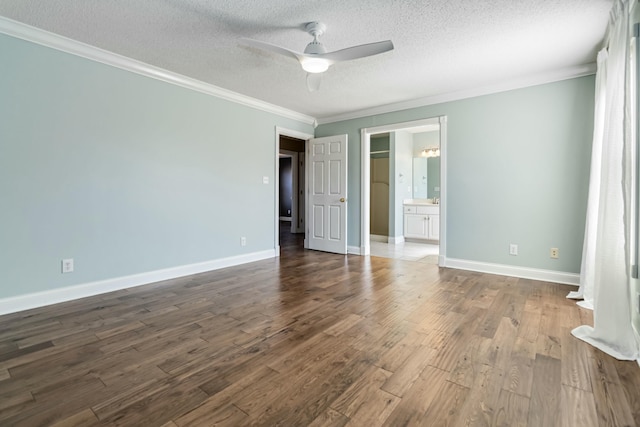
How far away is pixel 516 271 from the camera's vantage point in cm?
394

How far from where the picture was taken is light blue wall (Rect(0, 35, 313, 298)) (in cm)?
270

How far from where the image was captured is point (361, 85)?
4.02m

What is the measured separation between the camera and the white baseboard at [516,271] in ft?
11.9

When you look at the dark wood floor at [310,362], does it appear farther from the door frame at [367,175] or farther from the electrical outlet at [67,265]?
the door frame at [367,175]

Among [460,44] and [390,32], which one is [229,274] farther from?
[460,44]

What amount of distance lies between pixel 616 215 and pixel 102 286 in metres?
4.59

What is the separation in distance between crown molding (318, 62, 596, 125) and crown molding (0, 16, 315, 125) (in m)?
1.76

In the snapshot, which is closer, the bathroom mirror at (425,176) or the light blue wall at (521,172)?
the light blue wall at (521,172)

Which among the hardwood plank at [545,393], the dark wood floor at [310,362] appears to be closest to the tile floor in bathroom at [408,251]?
the dark wood floor at [310,362]

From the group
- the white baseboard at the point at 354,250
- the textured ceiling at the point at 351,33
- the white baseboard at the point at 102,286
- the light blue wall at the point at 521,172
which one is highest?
the textured ceiling at the point at 351,33

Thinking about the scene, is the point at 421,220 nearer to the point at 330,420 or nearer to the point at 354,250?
the point at 354,250

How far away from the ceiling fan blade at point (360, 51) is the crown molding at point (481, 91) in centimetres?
239

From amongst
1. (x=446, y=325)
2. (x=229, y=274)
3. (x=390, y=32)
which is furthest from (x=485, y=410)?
(x=229, y=274)

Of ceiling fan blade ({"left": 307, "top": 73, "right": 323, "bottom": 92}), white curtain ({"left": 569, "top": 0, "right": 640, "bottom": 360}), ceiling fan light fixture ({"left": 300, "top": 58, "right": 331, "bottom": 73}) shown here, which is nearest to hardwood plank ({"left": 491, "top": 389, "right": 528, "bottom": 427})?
white curtain ({"left": 569, "top": 0, "right": 640, "bottom": 360})
